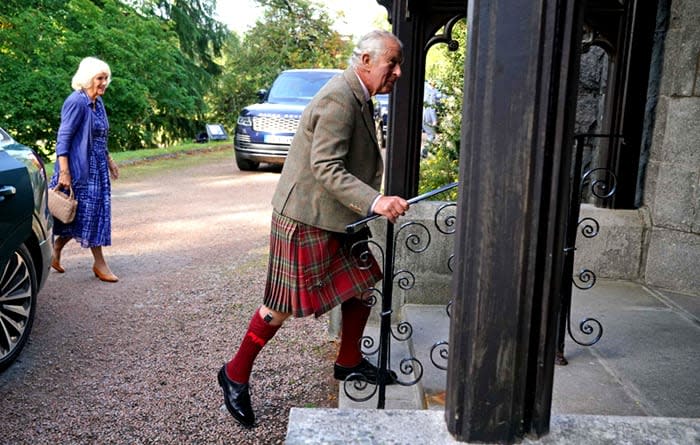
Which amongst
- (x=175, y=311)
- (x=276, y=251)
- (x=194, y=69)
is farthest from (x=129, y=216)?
(x=194, y=69)

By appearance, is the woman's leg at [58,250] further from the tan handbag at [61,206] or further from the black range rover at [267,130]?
the black range rover at [267,130]

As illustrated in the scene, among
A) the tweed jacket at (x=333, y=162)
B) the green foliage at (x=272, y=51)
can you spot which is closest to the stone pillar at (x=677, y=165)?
the tweed jacket at (x=333, y=162)

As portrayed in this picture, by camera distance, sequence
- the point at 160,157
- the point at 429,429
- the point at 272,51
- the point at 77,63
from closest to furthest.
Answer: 1. the point at 429,429
2. the point at 160,157
3. the point at 77,63
4. the point at 272,51

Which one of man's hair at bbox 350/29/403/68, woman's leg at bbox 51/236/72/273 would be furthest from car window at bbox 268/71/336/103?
man's hair at bbox 350/29/403/68

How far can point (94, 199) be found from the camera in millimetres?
5438

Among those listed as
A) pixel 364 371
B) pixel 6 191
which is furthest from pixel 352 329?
pixel 6 191

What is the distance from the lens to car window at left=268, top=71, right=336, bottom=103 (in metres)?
13.5

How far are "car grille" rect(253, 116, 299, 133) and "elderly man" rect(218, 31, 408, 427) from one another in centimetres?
943

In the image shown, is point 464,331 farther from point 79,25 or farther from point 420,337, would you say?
point 79,25

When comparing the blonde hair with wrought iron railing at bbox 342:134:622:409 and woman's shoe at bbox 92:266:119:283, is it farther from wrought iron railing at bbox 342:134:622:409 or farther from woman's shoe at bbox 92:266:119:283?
wrought iron railing at bbox 342:134:622:409

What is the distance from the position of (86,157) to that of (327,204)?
317 cm

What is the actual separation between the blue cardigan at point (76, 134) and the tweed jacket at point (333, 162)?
9.64 feet

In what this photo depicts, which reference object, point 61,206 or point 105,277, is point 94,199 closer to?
point 61,206

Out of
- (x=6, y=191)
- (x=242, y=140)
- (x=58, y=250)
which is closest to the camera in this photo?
(x=6, y=191)
